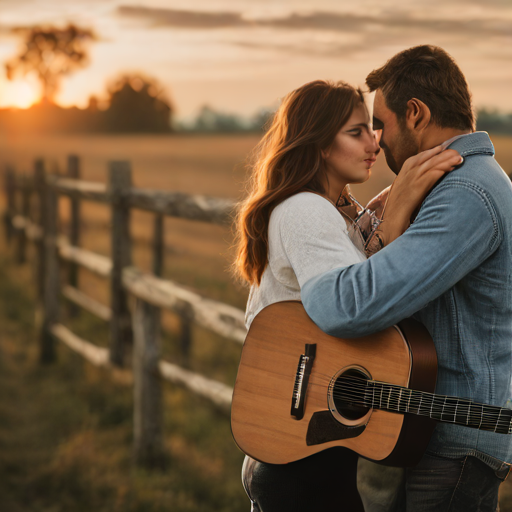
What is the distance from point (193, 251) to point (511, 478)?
990cm

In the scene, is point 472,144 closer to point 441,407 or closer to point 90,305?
point 441,407

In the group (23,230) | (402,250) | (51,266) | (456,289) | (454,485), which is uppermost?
(402,250)

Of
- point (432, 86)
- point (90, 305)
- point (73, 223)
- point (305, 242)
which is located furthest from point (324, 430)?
point (73, 223)

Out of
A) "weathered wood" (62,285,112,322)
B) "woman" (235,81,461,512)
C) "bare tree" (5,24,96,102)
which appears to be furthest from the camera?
"bare tree" (5,24,96,102)

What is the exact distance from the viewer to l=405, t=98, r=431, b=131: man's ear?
4.45 feet

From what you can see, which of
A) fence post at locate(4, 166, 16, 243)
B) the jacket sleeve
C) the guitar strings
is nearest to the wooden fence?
the guitar strings

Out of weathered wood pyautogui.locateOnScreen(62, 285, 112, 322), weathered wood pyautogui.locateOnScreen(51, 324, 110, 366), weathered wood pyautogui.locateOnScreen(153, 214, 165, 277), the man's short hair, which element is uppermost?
the man's short hair

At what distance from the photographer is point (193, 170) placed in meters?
23.0

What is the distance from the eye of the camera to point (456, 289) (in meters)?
1.34

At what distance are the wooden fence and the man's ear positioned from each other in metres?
1.73

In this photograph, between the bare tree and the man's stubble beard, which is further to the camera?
the bare tree

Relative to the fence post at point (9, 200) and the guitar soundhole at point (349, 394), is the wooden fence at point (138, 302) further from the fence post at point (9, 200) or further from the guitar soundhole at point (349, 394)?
the fence post at point (9, 200)

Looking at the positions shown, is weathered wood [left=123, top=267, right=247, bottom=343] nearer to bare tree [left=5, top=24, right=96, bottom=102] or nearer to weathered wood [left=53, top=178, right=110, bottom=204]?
weathered wood [left=53, top=178, right=110, bottom=204]

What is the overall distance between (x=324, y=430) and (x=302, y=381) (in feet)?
0.46
